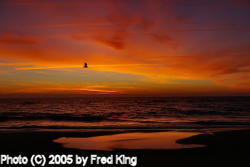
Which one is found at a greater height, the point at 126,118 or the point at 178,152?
the point at 178,152

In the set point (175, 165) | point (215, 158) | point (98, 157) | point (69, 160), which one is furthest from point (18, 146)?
point (215, 158)

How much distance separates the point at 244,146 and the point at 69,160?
32.6 feet

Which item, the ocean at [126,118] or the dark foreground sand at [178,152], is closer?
the dark foreground sand at [178,152]

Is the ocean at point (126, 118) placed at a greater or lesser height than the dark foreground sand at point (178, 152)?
lesser

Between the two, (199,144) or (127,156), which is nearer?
(127,156)

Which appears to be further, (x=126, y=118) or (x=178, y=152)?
(x=126, y=118)

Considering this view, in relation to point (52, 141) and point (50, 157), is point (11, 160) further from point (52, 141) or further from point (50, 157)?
point (52, 141)

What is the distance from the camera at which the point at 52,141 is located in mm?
12766

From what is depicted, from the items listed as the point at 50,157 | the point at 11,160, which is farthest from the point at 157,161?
the point at 11,160

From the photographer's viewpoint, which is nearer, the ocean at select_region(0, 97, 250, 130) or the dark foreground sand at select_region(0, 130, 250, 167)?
the dark foreground sand at select_region(0, 130, 250, 167)

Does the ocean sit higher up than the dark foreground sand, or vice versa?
the dark foreground sand

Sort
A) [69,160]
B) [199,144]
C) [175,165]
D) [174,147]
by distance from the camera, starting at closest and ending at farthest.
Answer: [175,165] → [69,160] → [174,147] → [199,144]

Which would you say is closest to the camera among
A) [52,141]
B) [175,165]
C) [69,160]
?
[175,165]

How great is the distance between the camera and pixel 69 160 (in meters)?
8.94
